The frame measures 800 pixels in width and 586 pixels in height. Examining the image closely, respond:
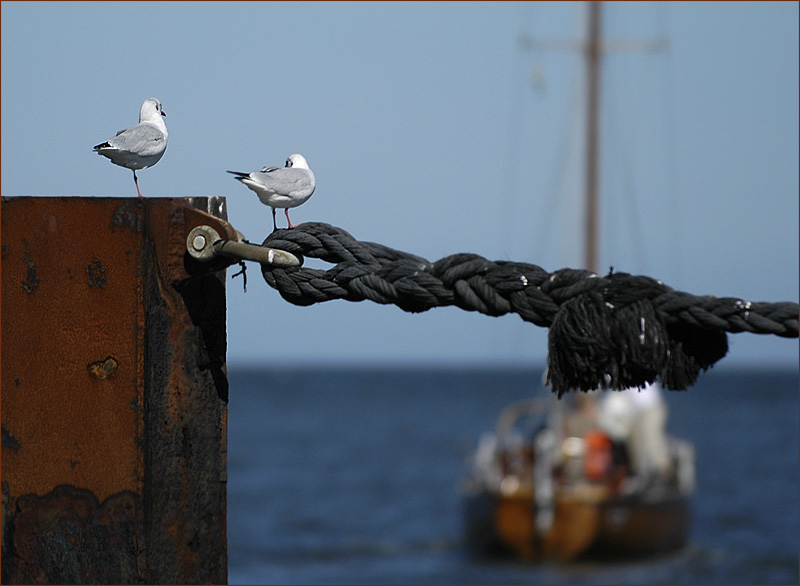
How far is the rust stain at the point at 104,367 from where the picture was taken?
1.92 m

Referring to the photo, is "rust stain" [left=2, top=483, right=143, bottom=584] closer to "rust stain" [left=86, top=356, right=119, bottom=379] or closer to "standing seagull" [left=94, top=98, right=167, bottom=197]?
"rust stain" [left=86, top=356, right=119, bottom=379]

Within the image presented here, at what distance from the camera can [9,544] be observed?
6.39ft

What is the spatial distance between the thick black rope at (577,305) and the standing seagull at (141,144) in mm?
524

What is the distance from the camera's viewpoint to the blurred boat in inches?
680

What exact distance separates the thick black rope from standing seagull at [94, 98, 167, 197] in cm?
52

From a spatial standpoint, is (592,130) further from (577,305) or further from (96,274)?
(96,274)

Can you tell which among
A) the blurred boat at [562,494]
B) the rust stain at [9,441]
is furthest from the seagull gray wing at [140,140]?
the blurred boat at [562,494]

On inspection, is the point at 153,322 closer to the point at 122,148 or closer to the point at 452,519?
the point at 122,148

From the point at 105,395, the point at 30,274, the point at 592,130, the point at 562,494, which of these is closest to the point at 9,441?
the point at 105,395

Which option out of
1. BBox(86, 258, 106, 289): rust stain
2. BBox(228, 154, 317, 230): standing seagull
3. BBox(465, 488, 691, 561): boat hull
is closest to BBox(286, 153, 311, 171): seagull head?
BBox(228, 154, 317, 230): standing seagull

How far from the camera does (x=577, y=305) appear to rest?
1839 millimetres

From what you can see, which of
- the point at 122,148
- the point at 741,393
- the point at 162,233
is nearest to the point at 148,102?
the point at 122,148

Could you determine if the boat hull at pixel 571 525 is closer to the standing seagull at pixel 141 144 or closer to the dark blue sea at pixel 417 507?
the dark blue sea at pixel 417 507

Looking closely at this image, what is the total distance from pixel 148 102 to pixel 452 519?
25.8 metres
